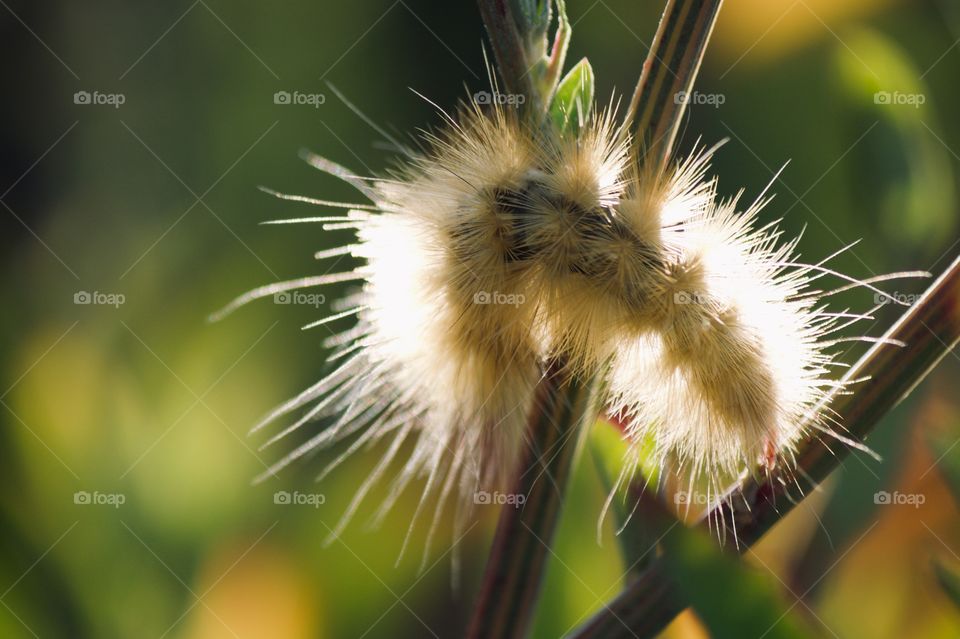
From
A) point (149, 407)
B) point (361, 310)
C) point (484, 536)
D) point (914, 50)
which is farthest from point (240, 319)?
point (914, 50)

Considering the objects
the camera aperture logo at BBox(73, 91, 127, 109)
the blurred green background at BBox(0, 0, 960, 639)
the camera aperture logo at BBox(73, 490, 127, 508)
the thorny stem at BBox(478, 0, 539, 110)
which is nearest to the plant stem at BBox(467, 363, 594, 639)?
the thorny stem at BBox(478, 0, 539, 110)

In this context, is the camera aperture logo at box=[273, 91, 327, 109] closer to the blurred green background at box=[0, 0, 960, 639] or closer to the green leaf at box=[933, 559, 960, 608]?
the blurred green background at box=[0, 0, 960, 639]

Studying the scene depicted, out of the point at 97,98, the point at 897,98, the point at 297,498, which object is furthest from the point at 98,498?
the point at 897,98

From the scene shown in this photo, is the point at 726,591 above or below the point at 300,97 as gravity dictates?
below

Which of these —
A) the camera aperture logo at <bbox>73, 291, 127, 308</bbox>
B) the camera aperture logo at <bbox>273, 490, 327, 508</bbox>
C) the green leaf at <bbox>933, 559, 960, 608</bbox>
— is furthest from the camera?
the camera aperture logo at <bbox>73, 291, 127, 308</bbox>

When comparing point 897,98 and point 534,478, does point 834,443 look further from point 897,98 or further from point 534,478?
point 897,98

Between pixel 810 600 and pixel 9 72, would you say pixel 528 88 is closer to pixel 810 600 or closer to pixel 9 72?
pixel 810 600

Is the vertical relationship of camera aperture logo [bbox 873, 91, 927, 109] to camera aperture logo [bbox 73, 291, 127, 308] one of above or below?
above

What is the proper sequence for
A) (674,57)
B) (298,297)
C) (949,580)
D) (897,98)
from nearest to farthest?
(674,57) → (949,580) → (897,98) → (298,297)
